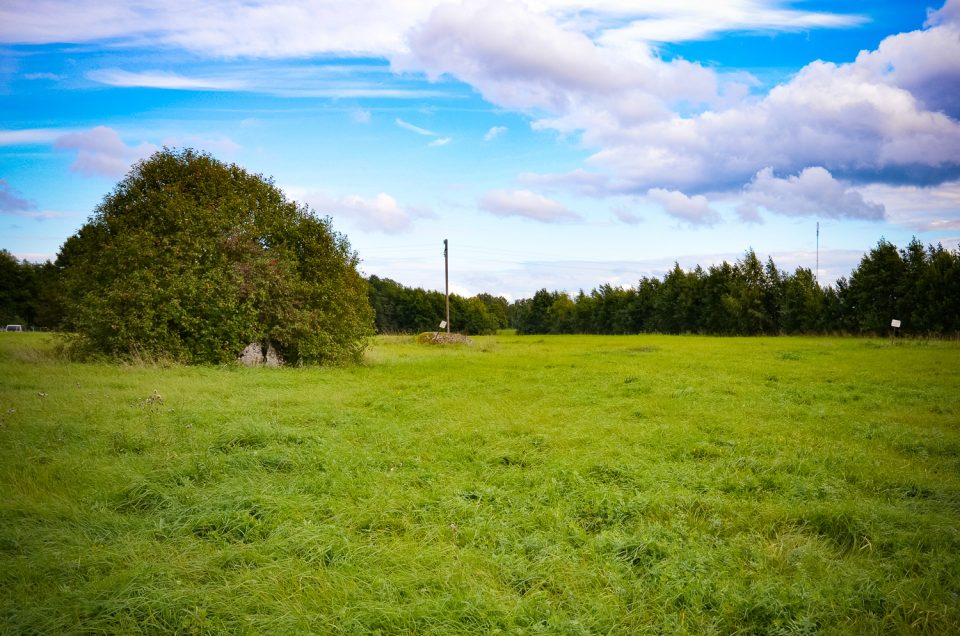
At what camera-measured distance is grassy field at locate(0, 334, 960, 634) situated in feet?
12.6

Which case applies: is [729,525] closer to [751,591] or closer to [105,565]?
[751,591]

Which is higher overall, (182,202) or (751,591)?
(182,202)

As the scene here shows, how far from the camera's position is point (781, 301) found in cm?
4900

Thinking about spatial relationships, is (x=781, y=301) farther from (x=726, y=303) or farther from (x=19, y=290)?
(x=19, y=290)

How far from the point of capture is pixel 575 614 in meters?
3.81

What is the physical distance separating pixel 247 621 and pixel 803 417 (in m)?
10.3

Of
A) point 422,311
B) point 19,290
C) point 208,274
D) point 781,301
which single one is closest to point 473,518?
point 208,274

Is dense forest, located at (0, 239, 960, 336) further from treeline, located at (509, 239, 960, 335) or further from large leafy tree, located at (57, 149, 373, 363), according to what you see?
large leafy tree, located at (57, 149, 373, 363)

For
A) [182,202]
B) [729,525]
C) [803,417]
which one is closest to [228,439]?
[729,525]

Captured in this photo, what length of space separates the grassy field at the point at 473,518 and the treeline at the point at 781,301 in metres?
33.5

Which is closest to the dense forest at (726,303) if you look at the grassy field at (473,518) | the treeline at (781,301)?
the treeline at (781,301)

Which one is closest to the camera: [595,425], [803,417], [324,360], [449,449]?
[449,449]

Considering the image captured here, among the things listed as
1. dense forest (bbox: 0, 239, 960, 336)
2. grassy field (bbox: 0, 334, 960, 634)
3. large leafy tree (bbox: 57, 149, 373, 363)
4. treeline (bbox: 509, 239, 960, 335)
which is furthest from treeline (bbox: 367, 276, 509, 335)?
grassy field (bbox: 0, 334, 960, 634)

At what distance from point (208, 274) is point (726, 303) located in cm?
4610
